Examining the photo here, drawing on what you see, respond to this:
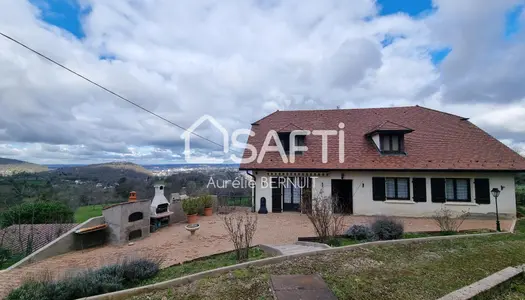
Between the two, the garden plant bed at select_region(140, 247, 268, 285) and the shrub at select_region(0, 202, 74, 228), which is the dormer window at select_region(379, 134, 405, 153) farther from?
Answer: the shrub at select_region(0, 202, 74, 228)

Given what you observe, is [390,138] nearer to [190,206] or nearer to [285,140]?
[285,140]

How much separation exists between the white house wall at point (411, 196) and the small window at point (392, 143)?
1.46 m

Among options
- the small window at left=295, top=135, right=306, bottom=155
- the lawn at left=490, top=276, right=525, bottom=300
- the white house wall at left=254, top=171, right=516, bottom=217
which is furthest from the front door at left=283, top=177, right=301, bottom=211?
the lawn at left=490, top=276, right=525, bottom=300

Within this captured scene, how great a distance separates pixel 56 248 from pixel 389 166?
14623 mm

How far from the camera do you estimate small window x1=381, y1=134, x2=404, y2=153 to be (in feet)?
46.7

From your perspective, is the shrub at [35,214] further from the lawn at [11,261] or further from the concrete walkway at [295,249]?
the concrete walkway at [295,249]

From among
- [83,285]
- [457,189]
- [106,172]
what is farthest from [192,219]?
[106,172]

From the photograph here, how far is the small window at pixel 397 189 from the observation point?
533 inches

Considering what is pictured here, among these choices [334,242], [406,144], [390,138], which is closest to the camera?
[334,242]

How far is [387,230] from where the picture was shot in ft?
26.0

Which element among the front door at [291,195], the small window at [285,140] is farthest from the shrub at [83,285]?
the small window at [285,140]

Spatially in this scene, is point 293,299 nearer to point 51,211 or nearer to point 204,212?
point 204,212

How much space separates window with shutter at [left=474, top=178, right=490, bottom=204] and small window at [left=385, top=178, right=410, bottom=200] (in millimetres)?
3087

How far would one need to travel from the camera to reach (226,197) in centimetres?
1678
